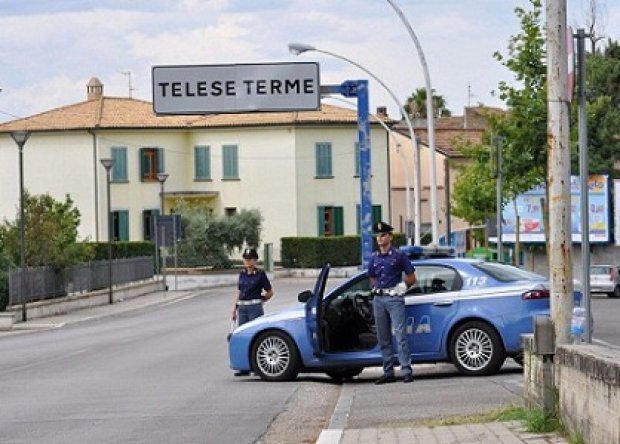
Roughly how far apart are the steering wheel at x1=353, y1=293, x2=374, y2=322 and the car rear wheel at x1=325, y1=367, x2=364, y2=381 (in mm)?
659

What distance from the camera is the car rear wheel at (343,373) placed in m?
19.4

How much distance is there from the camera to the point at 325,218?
8456 cm

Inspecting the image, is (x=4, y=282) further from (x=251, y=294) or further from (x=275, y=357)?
(x=275, y=357)

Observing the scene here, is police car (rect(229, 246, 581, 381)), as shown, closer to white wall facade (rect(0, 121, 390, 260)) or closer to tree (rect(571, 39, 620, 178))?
tree (rect(571, 39, 620, 178))

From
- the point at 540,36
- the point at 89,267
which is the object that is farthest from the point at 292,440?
the point at 89,267

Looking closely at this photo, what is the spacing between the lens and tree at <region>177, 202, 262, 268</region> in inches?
3004

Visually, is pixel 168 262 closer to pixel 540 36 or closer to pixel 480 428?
pixel 540 36

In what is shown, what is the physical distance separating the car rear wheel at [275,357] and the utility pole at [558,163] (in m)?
6.66

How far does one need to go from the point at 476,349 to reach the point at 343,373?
6.58 ft

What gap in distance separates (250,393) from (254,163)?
66.3m

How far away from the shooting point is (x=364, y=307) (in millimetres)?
19266

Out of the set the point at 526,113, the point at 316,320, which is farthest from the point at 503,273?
the point at 526,113

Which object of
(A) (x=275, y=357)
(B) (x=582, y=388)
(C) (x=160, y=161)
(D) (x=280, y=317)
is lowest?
(A) (x=275, y=357)

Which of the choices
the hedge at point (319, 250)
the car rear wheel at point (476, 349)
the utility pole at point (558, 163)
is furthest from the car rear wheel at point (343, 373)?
the hedge at point (319, 250)
